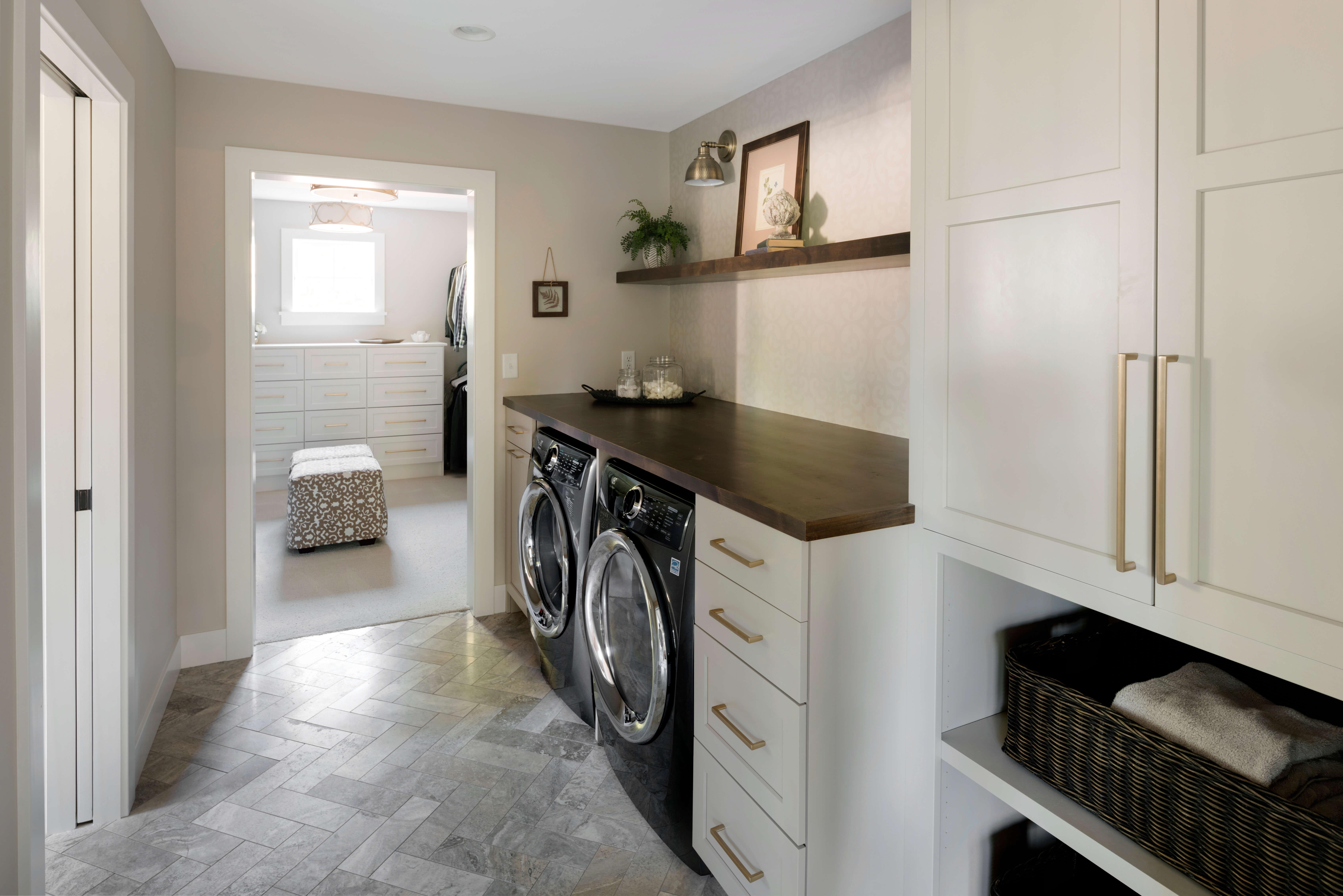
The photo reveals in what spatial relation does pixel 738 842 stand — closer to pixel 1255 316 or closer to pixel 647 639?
pixel 647 639

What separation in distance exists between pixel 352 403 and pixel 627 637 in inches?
199

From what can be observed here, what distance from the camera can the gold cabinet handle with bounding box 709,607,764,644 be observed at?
1.51 meters

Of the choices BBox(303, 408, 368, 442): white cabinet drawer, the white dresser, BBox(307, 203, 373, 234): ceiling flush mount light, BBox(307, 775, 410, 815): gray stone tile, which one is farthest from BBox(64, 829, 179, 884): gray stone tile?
BBox(307, 203, 373, 234): ceiling flush mount light

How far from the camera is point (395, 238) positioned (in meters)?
7.00

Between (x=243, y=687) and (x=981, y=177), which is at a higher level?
(x=981, y=177)

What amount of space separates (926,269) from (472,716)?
2003 millimetres

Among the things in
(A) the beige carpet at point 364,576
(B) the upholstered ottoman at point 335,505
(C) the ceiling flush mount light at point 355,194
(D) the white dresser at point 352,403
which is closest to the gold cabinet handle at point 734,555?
(A) the beige carpet at point 364,576

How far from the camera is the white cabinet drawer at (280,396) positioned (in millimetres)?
6047

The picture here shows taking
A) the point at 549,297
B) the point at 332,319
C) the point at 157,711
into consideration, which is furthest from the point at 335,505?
the point at 332,319

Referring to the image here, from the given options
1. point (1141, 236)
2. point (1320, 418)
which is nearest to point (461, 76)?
point (1141, 236)

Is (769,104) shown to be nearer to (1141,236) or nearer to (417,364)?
(1141,236)

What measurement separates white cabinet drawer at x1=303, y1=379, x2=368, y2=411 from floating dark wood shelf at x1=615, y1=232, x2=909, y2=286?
12.4ft

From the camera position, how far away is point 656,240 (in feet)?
11.3

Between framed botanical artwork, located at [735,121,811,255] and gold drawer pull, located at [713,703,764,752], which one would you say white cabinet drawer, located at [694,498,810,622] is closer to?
gold drawer pull, located at [713,703,764,752]
